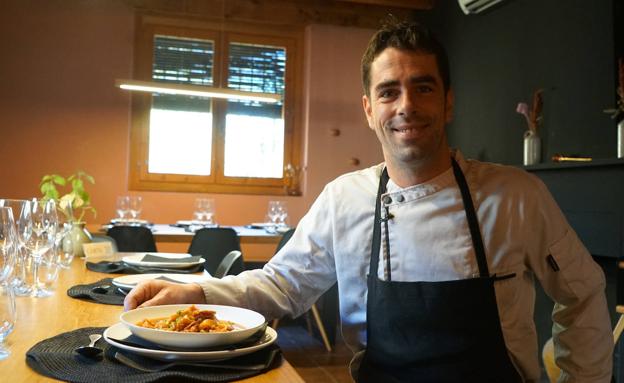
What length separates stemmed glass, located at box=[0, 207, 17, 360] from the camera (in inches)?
37.6

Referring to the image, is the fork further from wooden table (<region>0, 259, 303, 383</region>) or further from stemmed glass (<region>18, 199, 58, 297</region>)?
stemmed glass (<region>18, 199, 58, 297</region>)

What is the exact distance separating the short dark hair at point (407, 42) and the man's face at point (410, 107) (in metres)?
0.02

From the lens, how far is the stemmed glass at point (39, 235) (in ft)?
4.83

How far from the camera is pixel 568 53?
396cm

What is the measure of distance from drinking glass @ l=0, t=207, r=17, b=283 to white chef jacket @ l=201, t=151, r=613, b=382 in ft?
1.39

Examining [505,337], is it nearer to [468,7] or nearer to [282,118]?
[468,7]

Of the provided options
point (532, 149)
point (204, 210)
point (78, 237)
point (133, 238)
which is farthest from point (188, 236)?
point (532, 149)

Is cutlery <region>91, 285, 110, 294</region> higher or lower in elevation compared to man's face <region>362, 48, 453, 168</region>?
lower

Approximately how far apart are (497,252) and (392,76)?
507mm

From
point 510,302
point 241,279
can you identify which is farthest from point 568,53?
point 241,279

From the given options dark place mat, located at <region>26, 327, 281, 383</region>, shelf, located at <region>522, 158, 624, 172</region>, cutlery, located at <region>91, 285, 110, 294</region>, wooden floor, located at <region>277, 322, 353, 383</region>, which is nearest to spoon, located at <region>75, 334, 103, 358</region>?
dark place mat, located at <region>26, 327, 281, 383</region>

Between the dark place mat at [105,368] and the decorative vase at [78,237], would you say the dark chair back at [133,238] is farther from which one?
the dark place mat at [105,368]

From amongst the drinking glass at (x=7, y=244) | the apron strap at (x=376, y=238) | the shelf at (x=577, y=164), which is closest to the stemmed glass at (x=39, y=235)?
the drinking glass at (x=7, y=244)

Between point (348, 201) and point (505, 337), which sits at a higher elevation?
point (348, 201)
